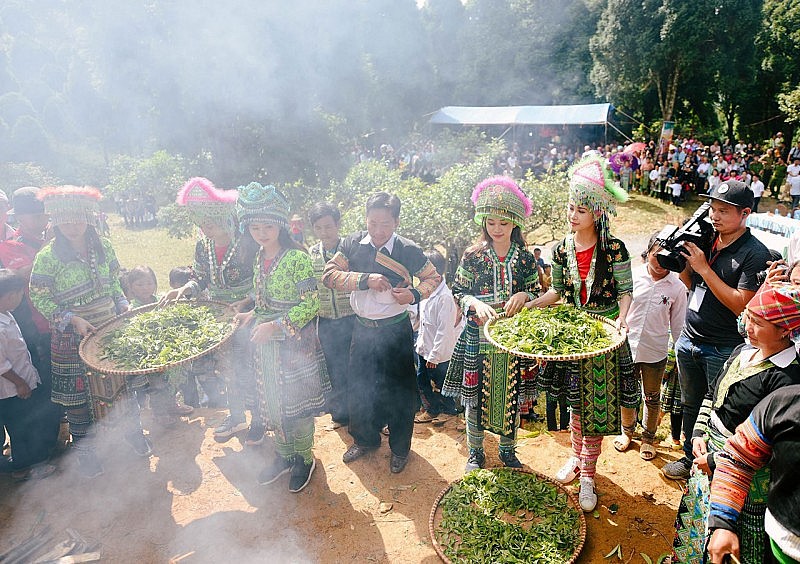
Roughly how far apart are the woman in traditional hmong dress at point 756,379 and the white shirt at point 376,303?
6.79 feet

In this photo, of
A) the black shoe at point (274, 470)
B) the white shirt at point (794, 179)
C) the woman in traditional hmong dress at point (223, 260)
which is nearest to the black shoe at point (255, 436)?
the woman in traditional hmong dress at point (223, 260)

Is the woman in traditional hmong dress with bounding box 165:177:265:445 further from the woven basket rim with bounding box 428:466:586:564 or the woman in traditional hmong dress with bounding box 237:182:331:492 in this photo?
the woven basket rim with bounding box 428:466:586:564

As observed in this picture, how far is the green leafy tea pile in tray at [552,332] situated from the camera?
9.37ft

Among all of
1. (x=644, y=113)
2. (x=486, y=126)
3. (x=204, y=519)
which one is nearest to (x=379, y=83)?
(x=486, y=126)

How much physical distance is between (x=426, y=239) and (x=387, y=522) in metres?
4.92

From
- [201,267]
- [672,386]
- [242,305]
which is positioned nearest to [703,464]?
[672,386]

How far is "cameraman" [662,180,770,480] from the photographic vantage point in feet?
9.34

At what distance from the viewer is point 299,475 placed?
3.65 metres

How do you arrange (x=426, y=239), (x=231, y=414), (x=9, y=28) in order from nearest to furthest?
1. (x=231, y=414)
2. (x=426, y=239)
3. (x=9, y=28)

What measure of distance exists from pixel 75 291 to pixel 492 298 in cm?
303

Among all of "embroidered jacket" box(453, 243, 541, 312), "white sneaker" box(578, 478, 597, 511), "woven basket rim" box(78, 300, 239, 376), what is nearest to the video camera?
"embroidered jacket" box(453, 243, 541, 312)

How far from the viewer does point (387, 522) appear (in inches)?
133

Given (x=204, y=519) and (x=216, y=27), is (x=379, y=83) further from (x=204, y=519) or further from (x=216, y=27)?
(x=204, y=519)

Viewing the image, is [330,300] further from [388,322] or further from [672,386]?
[672,386]
